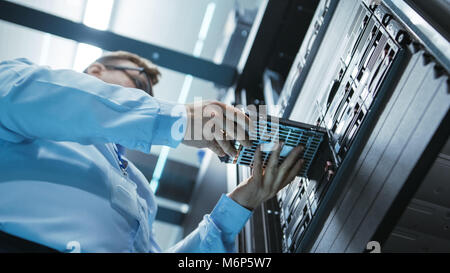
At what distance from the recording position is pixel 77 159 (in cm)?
121

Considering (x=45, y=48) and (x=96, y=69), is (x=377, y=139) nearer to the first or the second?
(x=96, y=69)

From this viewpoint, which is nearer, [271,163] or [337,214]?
[337,214]

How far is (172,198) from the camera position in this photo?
10.4ft

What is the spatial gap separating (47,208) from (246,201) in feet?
2.08

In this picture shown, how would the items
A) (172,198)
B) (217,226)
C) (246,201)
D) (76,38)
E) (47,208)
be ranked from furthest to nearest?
(172,198), (76,38), (217,226), (246,201), (47,208)

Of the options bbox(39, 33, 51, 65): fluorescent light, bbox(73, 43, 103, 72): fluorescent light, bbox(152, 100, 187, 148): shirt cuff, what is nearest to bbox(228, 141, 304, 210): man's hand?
bbox(152, 100, 187, 148): shirt cuff

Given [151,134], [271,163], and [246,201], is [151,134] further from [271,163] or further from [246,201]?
[246,201]

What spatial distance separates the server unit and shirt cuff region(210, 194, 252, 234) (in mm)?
148

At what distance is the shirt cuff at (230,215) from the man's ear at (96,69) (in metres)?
0.90

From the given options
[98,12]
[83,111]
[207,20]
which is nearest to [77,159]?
[83,111]

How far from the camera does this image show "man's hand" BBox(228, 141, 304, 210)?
1062mm
